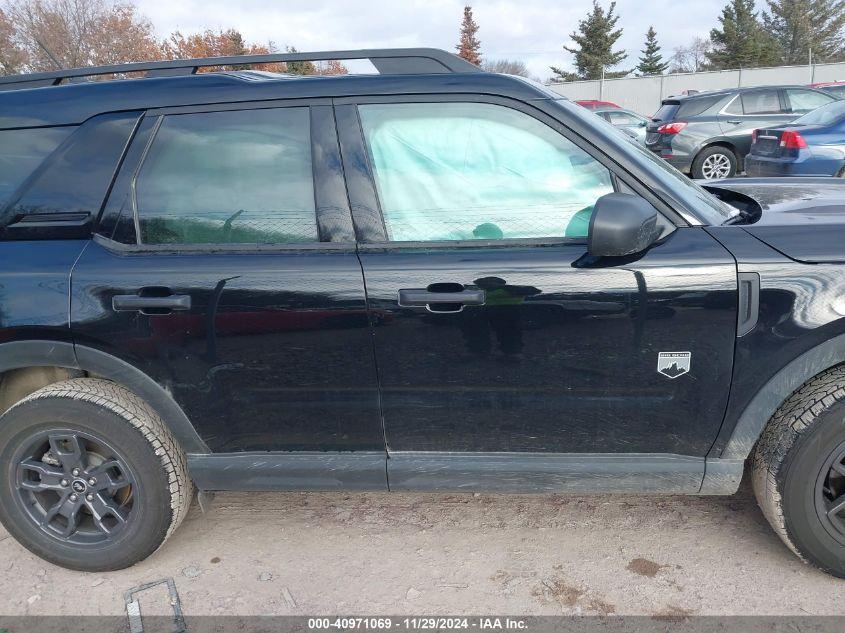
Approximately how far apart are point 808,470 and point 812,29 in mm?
59689

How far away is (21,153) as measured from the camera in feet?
8.13

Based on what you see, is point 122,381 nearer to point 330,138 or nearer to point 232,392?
point 232,392

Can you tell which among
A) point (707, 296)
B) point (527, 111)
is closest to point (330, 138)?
point (527, 111)

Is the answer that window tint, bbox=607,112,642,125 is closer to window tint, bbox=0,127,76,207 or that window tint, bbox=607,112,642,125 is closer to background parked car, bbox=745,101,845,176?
background parked car, bbox=745,101,845,176

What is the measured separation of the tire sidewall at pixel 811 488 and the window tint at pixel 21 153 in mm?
2989

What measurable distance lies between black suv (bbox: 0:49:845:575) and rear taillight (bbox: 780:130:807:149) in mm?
6337

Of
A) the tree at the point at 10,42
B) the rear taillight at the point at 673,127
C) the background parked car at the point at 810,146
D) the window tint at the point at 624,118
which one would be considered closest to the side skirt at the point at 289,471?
the background parked car at the point at 810,146

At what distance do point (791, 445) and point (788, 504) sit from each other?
0.78ft

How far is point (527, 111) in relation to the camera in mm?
2314

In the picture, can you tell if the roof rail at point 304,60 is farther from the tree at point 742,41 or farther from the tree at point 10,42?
the tree at point 742,41

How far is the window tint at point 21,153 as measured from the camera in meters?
2.46

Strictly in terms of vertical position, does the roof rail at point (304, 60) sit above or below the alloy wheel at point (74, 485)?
above

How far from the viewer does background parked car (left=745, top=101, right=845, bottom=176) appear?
7.55 metres

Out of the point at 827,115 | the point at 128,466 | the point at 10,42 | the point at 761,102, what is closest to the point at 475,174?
the point at 128,466
